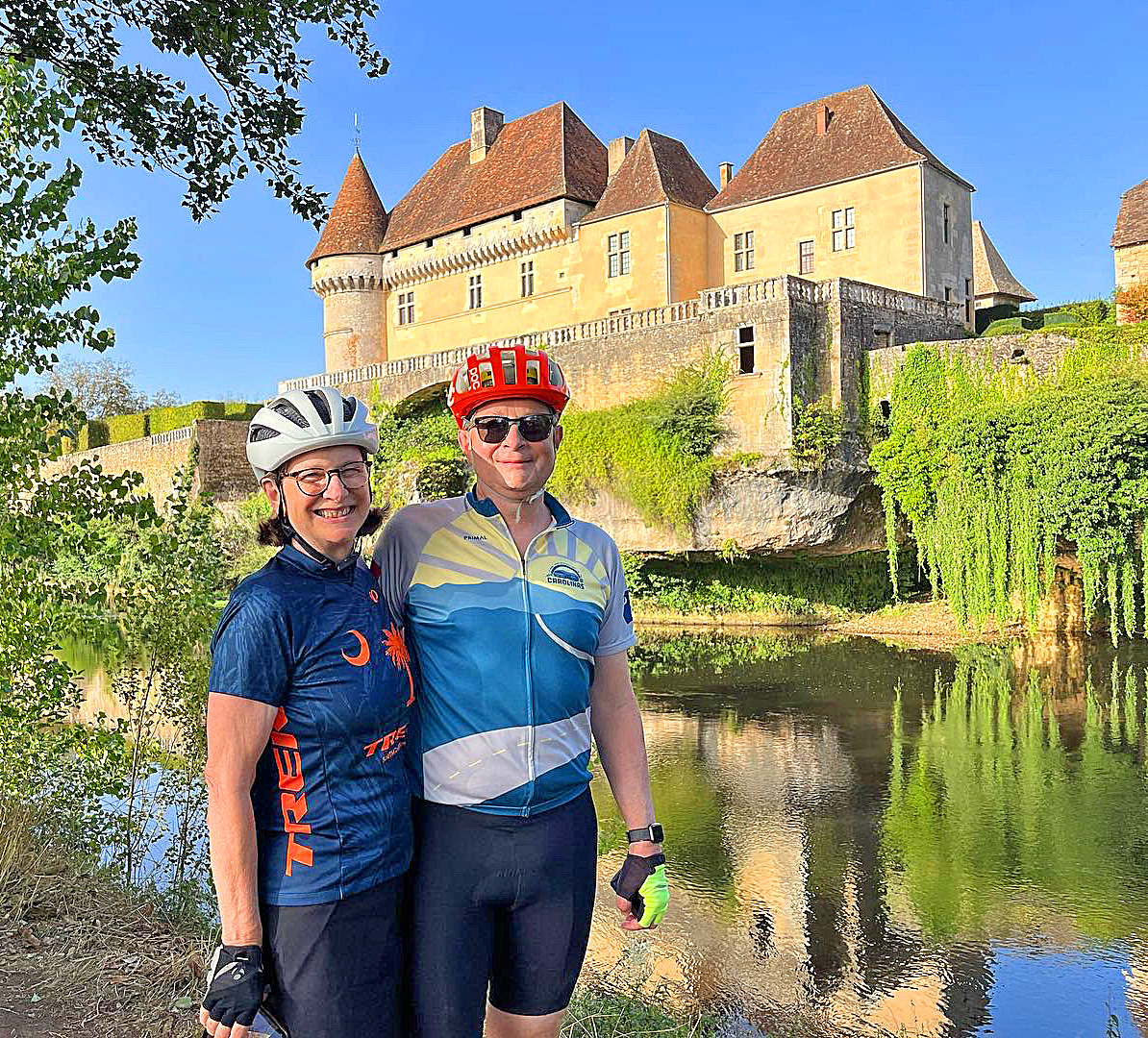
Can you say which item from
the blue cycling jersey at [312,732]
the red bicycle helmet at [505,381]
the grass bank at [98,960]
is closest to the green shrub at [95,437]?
the grass bank at [98,960]

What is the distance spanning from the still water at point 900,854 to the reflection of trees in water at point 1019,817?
28 mm

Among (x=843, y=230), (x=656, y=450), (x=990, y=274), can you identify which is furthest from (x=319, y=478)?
(x=990, y=274)

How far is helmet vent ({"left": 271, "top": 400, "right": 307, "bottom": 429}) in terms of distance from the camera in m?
2.51

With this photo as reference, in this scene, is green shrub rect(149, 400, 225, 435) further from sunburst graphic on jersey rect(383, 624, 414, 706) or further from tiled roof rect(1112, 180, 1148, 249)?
sunburst graphic on jersey rect(383, 624, 414, 706)

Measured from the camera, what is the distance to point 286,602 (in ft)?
7.62

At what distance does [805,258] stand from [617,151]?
Answer: 730 centimetres

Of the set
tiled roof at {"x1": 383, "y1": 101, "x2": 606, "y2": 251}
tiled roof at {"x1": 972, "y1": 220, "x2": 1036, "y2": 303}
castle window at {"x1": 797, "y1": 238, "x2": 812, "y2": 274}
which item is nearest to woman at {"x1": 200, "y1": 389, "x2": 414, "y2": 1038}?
castle window at {"x1": 797, "y1": 238, "x2": 812, "y2": 274}

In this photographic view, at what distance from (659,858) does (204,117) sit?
166 inches

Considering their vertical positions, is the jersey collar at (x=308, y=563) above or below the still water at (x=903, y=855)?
above

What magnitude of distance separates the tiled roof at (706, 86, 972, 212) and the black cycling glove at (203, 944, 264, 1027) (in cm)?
2375

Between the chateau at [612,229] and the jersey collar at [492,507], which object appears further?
the chateau at [612,229]

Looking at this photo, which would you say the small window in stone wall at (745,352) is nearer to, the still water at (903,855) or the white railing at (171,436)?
the still water at (903,855)

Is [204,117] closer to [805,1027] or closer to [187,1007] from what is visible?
[187,1007]

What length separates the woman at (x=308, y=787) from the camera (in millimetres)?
2213
